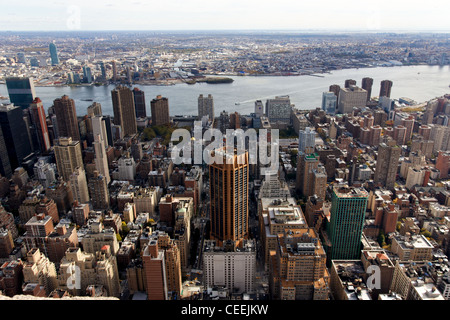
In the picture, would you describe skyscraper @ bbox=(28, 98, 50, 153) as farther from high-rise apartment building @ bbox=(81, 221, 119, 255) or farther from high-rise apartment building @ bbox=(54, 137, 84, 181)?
high-rise apartment building @ bbox=(81, 221, 119, 255)

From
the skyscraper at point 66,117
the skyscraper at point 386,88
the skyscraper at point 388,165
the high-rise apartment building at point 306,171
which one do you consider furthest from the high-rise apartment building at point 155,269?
the skyscraper at point 386,88

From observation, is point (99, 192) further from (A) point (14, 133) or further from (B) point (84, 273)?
(A) point (14, 133)

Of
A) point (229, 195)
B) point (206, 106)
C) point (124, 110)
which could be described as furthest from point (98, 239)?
point (206, 106)

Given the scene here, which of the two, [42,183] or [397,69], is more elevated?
[397,69]

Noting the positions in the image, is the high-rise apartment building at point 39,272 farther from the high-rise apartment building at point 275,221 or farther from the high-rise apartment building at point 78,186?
the high-rise apartment building at point 275,221

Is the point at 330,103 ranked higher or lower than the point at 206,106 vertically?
lower

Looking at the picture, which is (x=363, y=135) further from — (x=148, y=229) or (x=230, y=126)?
(x=148, y=229)

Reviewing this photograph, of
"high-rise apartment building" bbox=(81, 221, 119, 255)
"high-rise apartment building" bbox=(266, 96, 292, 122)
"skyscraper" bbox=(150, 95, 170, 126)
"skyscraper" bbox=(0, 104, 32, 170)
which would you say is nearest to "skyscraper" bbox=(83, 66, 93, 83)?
"skyscraper" bbox=(150, 95, 170, 126)

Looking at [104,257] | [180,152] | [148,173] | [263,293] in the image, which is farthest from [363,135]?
[104,257]
